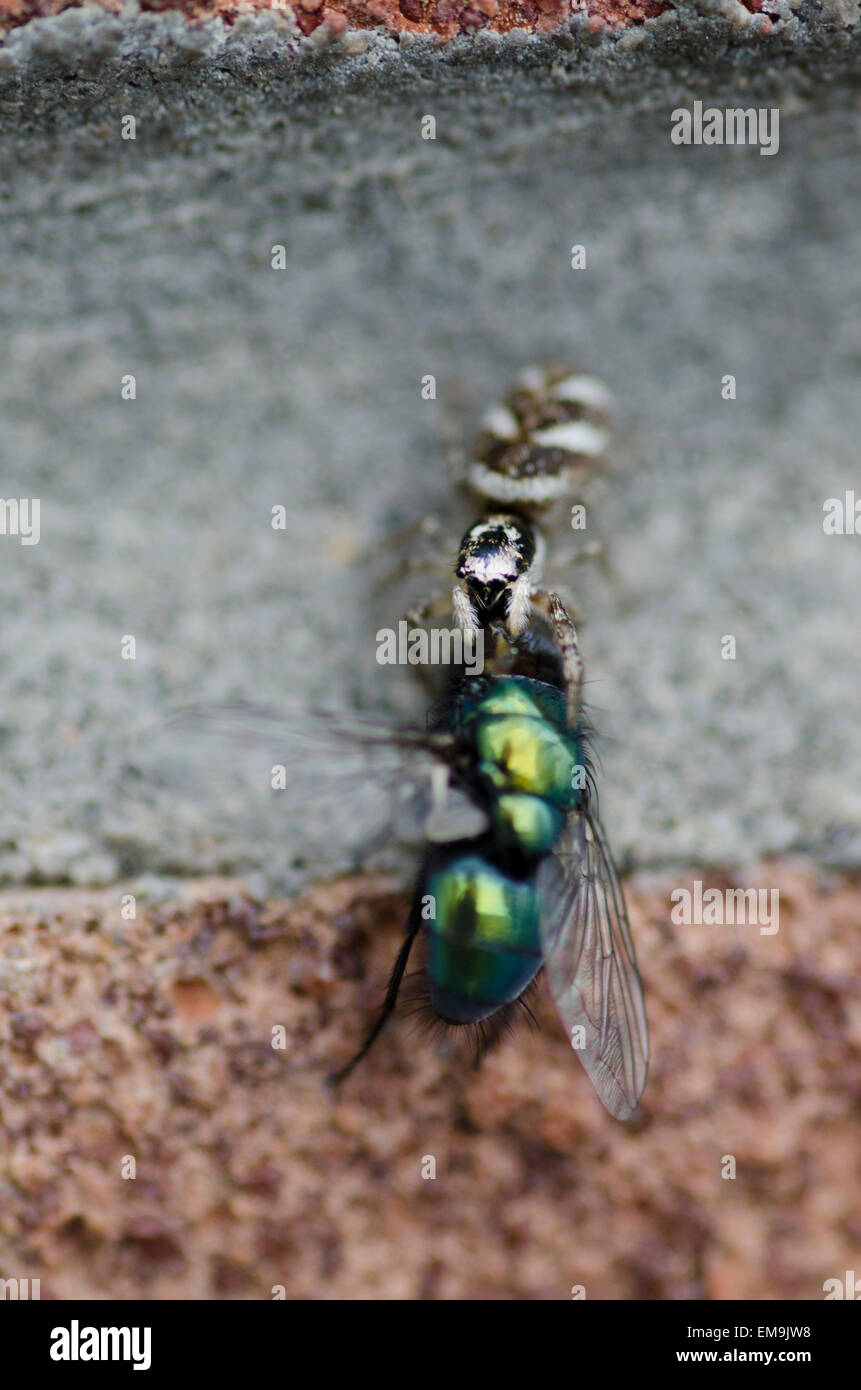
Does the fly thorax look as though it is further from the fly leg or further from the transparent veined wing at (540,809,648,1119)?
the fly leg

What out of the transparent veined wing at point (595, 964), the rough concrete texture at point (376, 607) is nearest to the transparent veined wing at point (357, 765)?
the rough concrete texture at point (376, 607)

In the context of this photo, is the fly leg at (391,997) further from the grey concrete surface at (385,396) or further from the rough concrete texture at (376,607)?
the grey concrete surface at (385,396)

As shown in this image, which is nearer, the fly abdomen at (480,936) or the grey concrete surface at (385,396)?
the fly abdomen at (480,936)

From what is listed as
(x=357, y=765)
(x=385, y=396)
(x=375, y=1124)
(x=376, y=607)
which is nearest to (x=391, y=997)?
(x=375, y=1124)

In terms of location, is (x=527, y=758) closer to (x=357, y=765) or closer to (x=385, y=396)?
(x=357, y=765)

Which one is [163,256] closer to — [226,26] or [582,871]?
[226,26]

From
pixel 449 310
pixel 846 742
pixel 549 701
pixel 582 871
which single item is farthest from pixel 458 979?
pixel 449 310
